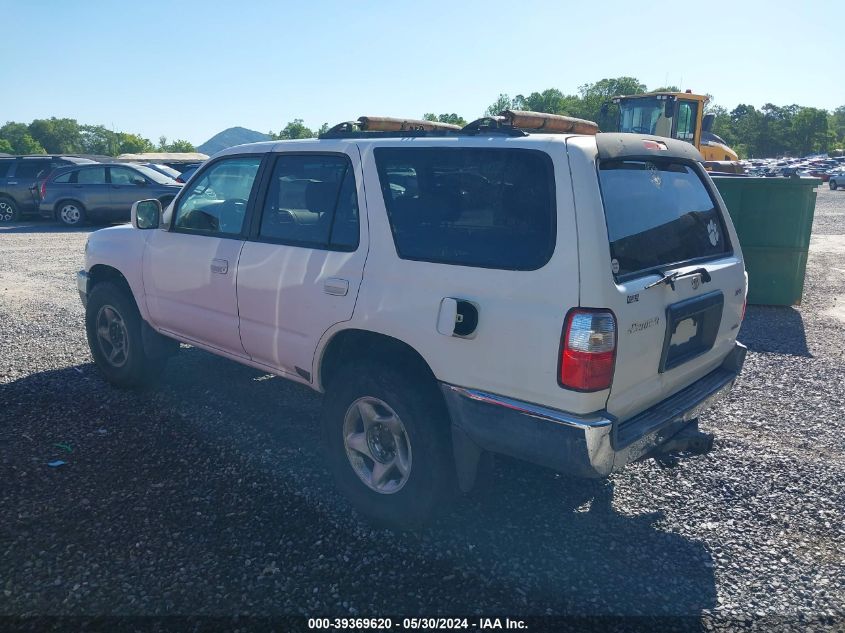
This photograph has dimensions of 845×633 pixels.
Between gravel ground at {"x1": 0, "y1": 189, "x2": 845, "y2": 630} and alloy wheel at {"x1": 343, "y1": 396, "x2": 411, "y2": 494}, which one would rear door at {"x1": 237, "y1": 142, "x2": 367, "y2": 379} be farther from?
gravel ground at {"x1": 0, "y1": 189, "x2": 845, "y2": 630}

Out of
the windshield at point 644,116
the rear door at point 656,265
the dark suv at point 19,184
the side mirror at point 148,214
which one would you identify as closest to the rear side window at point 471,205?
the rear door at point 656,265

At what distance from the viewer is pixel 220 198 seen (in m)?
4.36

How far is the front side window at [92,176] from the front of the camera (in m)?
16.8

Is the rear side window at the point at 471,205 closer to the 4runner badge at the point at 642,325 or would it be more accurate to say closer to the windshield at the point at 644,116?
the 4runner badge at the point at 642,325

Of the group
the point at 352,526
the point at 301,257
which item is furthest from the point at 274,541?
the point at 301,257

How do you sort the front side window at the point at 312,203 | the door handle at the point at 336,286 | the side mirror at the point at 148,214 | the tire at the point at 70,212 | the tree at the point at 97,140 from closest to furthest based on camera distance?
the door handle at the point at 336,286
the front side window at the point at 312,203
the side mirror at the point at 148,214
the tire at the point at 70,212
the tree at the point at 97,140

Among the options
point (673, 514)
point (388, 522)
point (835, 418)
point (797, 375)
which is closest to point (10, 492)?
point (388, 522)

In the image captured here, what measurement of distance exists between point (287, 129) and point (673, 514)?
96.4 m

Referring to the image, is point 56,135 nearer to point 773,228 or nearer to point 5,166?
point 5,166

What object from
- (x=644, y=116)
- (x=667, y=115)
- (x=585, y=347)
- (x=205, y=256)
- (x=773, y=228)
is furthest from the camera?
(x=644, y=116)

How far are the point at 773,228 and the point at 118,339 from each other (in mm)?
7429

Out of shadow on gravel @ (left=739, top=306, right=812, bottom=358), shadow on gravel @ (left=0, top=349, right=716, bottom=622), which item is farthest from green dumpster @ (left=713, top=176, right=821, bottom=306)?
shadow on gravel @ (left=0, top=349, right=716, bottom=622)

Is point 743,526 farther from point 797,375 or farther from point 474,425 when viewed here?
point 797,375

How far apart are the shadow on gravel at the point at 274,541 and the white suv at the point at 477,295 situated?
1.06 ft
